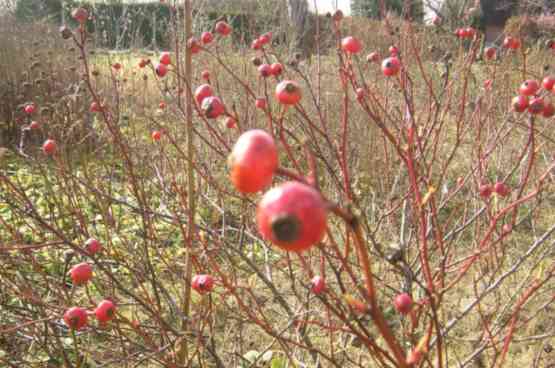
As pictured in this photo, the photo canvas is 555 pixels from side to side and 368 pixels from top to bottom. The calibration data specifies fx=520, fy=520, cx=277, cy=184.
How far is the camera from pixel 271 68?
1.78m

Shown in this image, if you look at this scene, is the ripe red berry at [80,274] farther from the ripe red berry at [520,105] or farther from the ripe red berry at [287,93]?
the ripe red berry at [520,105]

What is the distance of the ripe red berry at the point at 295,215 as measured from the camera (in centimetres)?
49

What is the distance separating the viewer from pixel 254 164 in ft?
1.79

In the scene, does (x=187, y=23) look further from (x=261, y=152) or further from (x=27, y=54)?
(x=27, y=54)

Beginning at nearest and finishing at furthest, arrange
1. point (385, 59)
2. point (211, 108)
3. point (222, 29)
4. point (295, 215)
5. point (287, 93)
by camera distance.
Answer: point (295, 215), point (287, 93), point (211, 108), point (385, 59), point (222, 29)

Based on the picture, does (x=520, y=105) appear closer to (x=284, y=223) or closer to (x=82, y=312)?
(x=284, y=223)

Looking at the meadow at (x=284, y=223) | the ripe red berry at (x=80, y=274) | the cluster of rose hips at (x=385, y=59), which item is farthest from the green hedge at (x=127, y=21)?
the ripe red berry at (x=80, y=274)

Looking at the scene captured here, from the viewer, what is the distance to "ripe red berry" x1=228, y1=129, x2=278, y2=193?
0.55m

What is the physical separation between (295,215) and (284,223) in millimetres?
13

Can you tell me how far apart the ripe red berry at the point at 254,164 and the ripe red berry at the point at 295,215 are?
5cm

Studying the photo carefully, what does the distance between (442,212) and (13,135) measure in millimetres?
5280

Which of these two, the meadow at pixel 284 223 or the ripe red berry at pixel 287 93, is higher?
the ripe red berry at pixel 287 93

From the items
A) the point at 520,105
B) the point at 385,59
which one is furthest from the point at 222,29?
the point at 520,105

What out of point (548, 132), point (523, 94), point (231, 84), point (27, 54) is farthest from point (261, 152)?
point (27, 54)
